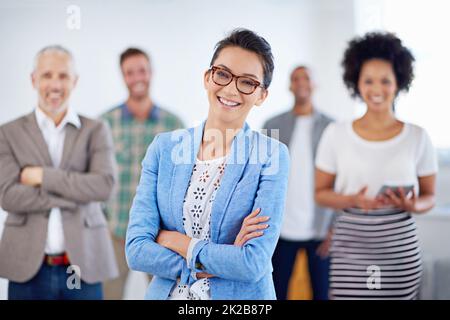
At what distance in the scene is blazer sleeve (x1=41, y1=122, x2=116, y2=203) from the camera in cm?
168

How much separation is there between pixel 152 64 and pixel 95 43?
0.73ft

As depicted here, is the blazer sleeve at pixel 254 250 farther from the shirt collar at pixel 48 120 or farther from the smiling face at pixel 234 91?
the shirt collar at pixel 48 120

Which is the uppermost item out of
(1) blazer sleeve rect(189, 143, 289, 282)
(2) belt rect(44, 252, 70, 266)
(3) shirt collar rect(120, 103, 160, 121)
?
(3) shirt collar rect(120, 103, 160, 121)

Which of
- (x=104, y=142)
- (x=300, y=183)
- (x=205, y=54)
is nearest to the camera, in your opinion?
(x=205, y=54)

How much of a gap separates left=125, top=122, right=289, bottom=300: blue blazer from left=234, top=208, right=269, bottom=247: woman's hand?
0.01 m

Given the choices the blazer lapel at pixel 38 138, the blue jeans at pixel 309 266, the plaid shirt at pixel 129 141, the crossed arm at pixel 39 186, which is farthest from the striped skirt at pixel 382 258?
the blazer lapel at pixel 38 138

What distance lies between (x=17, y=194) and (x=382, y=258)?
1117mm

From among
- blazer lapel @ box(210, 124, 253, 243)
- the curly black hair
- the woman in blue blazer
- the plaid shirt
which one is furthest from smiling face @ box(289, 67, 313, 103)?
blazer lapel @ box(210, 124, 253, 243)

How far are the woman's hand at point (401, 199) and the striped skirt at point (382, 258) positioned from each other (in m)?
0.02

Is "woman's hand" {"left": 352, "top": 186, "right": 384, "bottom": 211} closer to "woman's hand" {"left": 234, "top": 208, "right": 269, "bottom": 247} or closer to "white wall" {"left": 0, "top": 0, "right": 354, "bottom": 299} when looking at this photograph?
"white wall" {"left": 0, "top": 0, "right": 354, "bottom": 299}
